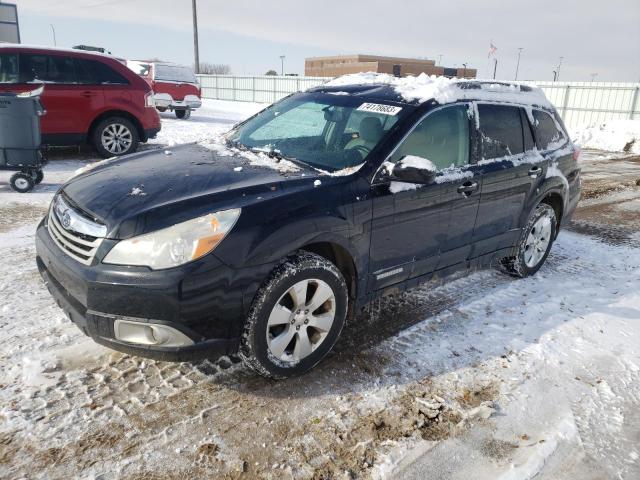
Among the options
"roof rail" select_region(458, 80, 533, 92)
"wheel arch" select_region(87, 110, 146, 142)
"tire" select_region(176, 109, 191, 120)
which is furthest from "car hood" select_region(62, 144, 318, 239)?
"tire" select_region(176, 109, 191, 120)

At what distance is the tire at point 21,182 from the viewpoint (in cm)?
668

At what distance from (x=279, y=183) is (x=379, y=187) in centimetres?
67

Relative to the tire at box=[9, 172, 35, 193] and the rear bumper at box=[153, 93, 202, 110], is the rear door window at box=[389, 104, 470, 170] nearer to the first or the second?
the tire at box=[9, 172, 35, 193]

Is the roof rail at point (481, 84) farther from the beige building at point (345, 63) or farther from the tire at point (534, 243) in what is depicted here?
the beige building at point (345, 63)

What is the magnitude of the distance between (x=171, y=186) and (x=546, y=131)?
143 inches

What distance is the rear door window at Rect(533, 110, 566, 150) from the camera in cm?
464

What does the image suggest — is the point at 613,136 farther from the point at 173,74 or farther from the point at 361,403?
the point at 361,403

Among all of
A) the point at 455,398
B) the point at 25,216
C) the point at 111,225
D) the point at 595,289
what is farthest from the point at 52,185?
the point at 595,289

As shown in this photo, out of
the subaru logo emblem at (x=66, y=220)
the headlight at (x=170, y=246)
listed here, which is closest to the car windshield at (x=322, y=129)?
the headlight at (x=170, y=246)

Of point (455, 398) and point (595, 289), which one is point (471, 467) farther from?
point (595, 289)

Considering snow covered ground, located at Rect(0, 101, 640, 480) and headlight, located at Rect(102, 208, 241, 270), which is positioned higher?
headlight, located at Rect(102, 208, 241, 270)

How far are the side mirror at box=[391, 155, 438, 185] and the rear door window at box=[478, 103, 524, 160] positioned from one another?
3.39ft

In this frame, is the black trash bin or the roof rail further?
the black trash bin

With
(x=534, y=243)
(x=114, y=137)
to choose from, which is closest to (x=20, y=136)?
(x=114, y=137)
